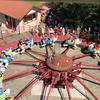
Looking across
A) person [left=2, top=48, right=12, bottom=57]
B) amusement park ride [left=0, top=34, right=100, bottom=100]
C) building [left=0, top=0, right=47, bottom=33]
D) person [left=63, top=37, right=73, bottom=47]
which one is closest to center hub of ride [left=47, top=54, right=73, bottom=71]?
amusement park ride [left=0, top=34, right=100, bottom=100]

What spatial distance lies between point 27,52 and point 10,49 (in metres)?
2.59

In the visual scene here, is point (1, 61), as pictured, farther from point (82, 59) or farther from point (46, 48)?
point (82, 59)

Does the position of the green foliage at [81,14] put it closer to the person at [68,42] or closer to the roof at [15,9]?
the roof at [15,9]

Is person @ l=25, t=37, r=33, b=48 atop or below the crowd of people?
atop

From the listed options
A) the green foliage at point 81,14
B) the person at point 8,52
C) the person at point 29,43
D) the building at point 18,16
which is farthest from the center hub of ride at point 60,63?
the building at point 18,16

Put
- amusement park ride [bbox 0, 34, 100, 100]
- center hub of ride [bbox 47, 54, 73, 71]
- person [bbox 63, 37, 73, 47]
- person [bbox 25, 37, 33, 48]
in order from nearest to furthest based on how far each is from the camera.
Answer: amusement park ride [bbox 0, 34, 100, 100] < center hub of ride [bbox 47, 54, 73, 71] < person [bbox 25, 37, 33, 48] < person [bbox 63, 37, 73, 47]

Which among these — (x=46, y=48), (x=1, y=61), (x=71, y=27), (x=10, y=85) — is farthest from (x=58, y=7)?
(x=10, y=85)

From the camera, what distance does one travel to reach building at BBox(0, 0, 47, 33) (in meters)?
51.8

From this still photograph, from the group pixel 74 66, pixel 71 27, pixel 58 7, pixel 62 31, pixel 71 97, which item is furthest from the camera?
pixel 58 7

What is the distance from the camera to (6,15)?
173 feet

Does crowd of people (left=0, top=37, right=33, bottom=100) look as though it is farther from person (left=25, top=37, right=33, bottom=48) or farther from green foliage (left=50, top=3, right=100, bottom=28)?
green foliage (left=50, top=3, right=100, bottom=28)

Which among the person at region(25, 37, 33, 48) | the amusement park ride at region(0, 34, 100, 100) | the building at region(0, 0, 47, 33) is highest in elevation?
the building at region(0, 0, 47, 33)

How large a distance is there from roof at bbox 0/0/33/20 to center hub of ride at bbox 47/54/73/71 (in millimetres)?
21936

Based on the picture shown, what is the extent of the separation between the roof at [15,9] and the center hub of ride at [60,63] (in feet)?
72.0
